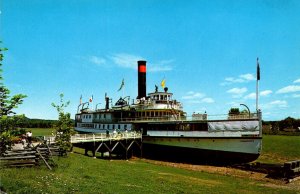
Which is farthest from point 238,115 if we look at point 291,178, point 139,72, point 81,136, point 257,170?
point 139,72

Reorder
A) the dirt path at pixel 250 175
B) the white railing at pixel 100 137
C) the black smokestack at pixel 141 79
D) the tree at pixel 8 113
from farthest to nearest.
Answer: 1. the black smokestack at pixel 141 79
2. the white railing at pixel 100 137
3. the dirt path at pixel 250 175
4. the tree at pixel 8 113

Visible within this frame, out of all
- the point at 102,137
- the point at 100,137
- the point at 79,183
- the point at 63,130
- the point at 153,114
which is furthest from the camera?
the point at 153,114

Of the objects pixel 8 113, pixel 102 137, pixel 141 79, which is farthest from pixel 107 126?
pixel 8 113

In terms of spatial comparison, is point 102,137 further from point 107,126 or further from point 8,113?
point 8,113

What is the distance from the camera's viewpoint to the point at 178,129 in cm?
3825

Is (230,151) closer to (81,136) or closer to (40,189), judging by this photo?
(81,136)

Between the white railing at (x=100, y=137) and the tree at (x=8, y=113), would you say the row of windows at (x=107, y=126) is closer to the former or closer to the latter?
the white railing at (x=100, y=137)

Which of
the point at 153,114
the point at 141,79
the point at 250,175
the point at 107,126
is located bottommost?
the point at 250,175

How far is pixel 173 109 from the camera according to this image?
4306 cm

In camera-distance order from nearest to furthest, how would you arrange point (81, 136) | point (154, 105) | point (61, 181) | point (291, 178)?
point (61, 181), point (291, 178), point (81, 136), point (154, 105)

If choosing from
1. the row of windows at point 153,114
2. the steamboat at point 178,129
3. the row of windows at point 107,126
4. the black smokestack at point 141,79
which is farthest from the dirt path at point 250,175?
the black smokestack at point 141,79

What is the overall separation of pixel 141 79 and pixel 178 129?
15306 millimetres

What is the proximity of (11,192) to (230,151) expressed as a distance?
85.3ft

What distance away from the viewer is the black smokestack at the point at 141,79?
50.7m
